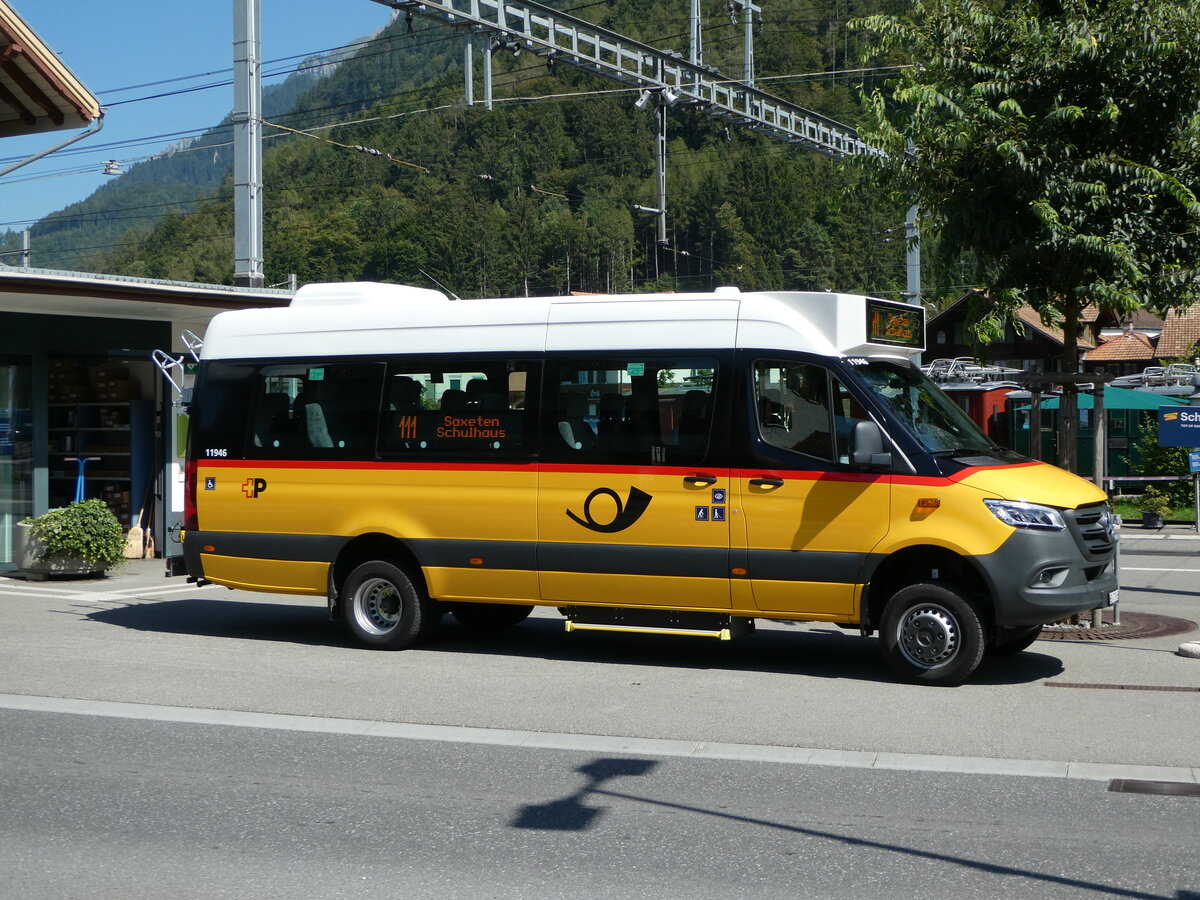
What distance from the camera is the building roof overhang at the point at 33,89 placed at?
45.4 feet

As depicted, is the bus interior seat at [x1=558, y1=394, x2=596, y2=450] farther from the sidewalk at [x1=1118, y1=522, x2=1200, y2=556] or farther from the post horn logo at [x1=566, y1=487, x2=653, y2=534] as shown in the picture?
the sidewalk at [x1=1118, y1=522, x2=1200, y2=556]

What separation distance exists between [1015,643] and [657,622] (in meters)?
2.71

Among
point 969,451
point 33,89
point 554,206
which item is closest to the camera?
point 969,451

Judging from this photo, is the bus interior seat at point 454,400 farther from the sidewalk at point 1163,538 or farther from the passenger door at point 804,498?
the sidewalk at point 1163,538

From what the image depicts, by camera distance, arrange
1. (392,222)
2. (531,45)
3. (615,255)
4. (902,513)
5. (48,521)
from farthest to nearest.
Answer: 1. (392,222)
2. (615,255)
3. (531,45)
4. (48,521)
5. (902,513)

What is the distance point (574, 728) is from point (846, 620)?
2.38 meters

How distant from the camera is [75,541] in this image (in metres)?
15.9

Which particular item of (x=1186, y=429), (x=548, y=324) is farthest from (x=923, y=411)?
(x=1186, y=429)

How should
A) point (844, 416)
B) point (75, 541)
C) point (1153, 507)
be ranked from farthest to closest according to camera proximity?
point (1153, 507), point (75, 541), point (844, 416)

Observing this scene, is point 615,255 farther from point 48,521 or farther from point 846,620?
point 846,620

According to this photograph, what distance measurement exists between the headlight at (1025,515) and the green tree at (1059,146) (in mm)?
3202

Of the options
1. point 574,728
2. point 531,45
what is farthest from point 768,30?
point 574,728

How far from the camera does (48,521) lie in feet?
52.4

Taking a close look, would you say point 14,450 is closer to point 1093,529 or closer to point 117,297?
point 117,297
